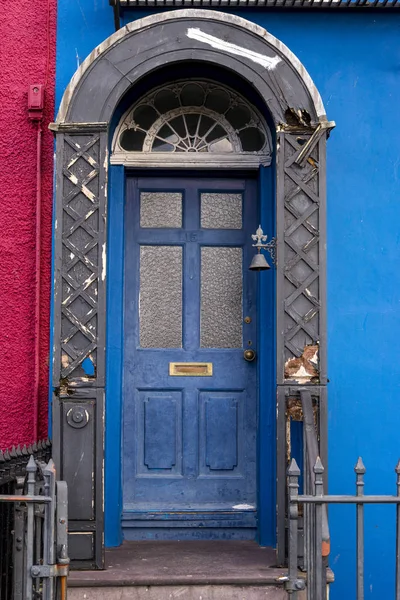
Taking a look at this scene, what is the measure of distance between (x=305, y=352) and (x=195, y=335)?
1.20m

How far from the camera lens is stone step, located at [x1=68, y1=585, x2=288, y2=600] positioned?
4.84 meters

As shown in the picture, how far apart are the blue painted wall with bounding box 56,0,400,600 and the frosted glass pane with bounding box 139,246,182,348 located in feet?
4.13

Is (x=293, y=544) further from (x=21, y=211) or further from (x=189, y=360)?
(x=21, y=211)

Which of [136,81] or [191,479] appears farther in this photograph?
[191,479]

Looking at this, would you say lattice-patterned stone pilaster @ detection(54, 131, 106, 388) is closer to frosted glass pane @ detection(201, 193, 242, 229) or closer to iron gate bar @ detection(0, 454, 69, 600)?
iron gate bar @ detection(0, 454, 69, 600)

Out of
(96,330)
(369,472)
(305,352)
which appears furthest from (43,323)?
(369,472)

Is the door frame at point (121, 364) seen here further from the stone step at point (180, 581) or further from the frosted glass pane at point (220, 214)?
the stone step at point (180, 581)

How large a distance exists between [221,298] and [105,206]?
1389 mm

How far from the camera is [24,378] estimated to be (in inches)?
237

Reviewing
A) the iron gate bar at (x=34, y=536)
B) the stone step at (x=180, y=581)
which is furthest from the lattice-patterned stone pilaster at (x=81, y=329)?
the iron gate bar at (x=34, y=536)

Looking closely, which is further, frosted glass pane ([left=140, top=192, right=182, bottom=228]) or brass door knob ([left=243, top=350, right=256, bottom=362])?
frosted glass pane ([left=140, top=192, right=182, bottom=228])

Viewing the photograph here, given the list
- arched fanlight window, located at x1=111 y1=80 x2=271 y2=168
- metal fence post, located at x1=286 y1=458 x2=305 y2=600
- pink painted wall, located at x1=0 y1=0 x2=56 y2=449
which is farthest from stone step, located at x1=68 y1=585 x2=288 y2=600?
arched fanlight window, located at x1=111 y1=80 x2=271 y2=168

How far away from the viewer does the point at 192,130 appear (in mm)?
6266

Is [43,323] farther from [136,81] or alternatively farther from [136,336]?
[136,81]
